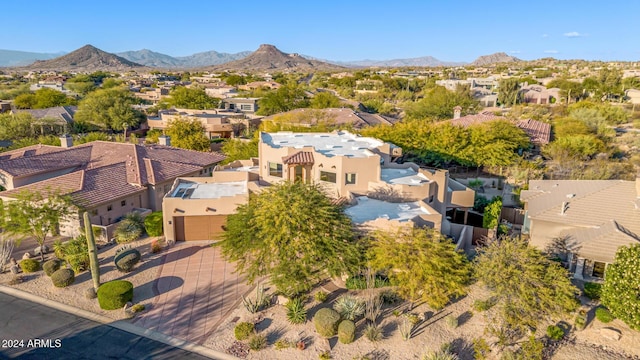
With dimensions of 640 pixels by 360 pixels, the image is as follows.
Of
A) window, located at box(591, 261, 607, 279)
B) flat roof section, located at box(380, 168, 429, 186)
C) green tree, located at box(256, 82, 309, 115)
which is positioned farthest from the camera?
green tree, located at box(256, 82, 309, 115)

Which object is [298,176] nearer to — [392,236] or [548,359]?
[392,236]

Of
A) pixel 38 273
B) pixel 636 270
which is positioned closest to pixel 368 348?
pixel 636 270

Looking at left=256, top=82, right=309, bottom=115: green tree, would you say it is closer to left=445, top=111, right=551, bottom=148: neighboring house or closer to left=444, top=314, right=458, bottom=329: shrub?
left=445, top=111, right=551, bottom=148: neighboring house

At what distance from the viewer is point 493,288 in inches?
765

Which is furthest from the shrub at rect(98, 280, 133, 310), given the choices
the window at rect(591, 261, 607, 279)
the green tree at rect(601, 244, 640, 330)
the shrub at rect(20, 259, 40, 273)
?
the window at rect(591, 261, 607, 279)

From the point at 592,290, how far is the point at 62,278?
28662 millimetres

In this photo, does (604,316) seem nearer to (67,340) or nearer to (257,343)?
(257,343)

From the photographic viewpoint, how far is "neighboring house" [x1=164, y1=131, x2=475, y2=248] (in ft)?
89.2

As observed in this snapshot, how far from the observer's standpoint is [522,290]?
18.1 metres

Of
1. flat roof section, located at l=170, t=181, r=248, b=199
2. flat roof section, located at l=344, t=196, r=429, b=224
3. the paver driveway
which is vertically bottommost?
the paver driveway

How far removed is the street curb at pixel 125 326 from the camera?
59.4 feet

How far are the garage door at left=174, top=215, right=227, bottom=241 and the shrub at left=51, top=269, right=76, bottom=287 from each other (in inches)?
281

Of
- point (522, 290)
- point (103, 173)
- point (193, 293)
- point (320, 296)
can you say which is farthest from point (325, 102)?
point (522, 290)

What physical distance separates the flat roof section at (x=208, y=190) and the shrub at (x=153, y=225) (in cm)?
202
